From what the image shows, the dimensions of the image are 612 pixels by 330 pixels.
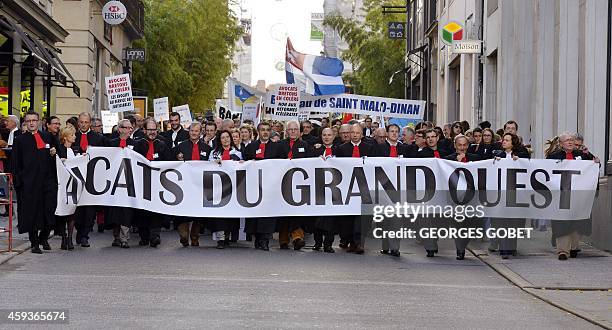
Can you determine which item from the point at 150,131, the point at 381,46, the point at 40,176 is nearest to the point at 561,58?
the point at 150,131

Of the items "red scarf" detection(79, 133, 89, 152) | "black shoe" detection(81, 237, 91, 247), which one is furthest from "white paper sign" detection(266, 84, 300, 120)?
"black shoe" detection(81, 237, 91, 247)

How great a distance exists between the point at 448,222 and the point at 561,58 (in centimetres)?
791

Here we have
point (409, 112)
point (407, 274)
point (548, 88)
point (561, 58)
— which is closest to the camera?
point (407, 274)

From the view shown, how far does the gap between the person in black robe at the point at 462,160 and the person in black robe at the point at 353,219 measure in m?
1.29

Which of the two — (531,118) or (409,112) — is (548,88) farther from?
(409,112)

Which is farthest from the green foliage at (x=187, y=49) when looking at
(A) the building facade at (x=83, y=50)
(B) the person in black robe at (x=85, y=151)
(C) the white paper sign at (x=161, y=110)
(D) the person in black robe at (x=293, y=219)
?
(D) the person in black robe at (x=293, y=219)

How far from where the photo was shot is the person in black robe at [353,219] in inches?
731

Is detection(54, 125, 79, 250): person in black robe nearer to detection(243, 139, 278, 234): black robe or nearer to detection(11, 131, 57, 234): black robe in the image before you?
detection(11, 131, 57, 234): black robe

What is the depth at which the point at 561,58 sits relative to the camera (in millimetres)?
24828

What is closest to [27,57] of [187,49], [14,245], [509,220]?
[14,245]

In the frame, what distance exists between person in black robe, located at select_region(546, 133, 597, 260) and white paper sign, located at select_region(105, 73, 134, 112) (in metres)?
12.3

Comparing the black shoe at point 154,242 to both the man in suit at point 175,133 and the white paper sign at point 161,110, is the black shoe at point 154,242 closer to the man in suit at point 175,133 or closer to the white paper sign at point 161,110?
the man in suit at point 175,133

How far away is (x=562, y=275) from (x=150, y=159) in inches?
263

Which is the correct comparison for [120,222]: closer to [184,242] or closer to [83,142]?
[184,242]
